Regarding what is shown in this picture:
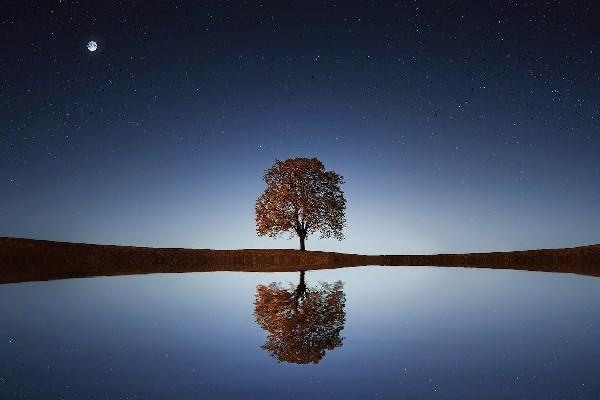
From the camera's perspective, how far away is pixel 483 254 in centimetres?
4756

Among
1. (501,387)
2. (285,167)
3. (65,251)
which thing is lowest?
(501,387)

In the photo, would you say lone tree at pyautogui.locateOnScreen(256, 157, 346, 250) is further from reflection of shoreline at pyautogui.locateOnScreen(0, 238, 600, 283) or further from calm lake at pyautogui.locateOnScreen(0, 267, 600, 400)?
calm lake at pyautogui.locateOnScreen(0, 267, 600, 400)

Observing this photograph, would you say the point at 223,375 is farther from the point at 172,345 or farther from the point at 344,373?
the point at 172,345

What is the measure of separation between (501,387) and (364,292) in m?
11.6

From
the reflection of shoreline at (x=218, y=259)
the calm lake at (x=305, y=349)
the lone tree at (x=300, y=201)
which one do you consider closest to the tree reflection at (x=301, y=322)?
the calm lake at (x=305, y=349)

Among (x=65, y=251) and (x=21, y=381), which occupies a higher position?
(x=65, y=251)

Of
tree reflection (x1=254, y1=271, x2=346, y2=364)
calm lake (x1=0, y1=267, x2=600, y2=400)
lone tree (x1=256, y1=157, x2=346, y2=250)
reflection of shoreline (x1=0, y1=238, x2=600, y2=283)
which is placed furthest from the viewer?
lone tree (x1=256, y1=157, x2=346, y2=250)

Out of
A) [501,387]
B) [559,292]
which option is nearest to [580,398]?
[501,387]

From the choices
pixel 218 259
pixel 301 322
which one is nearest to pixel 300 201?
pixel 218 259

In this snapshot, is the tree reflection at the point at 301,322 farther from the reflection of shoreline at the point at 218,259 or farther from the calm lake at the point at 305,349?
the reflection of shoreline at the point at 218,259

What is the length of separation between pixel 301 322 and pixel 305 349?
2587 mm

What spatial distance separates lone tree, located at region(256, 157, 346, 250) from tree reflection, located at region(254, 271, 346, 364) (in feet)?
126

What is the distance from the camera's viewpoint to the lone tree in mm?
55406

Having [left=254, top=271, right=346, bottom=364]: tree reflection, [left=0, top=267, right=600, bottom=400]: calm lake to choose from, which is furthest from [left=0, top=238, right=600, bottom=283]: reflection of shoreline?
[left=0, top=267, right=600, bottom=400]: calm lake
